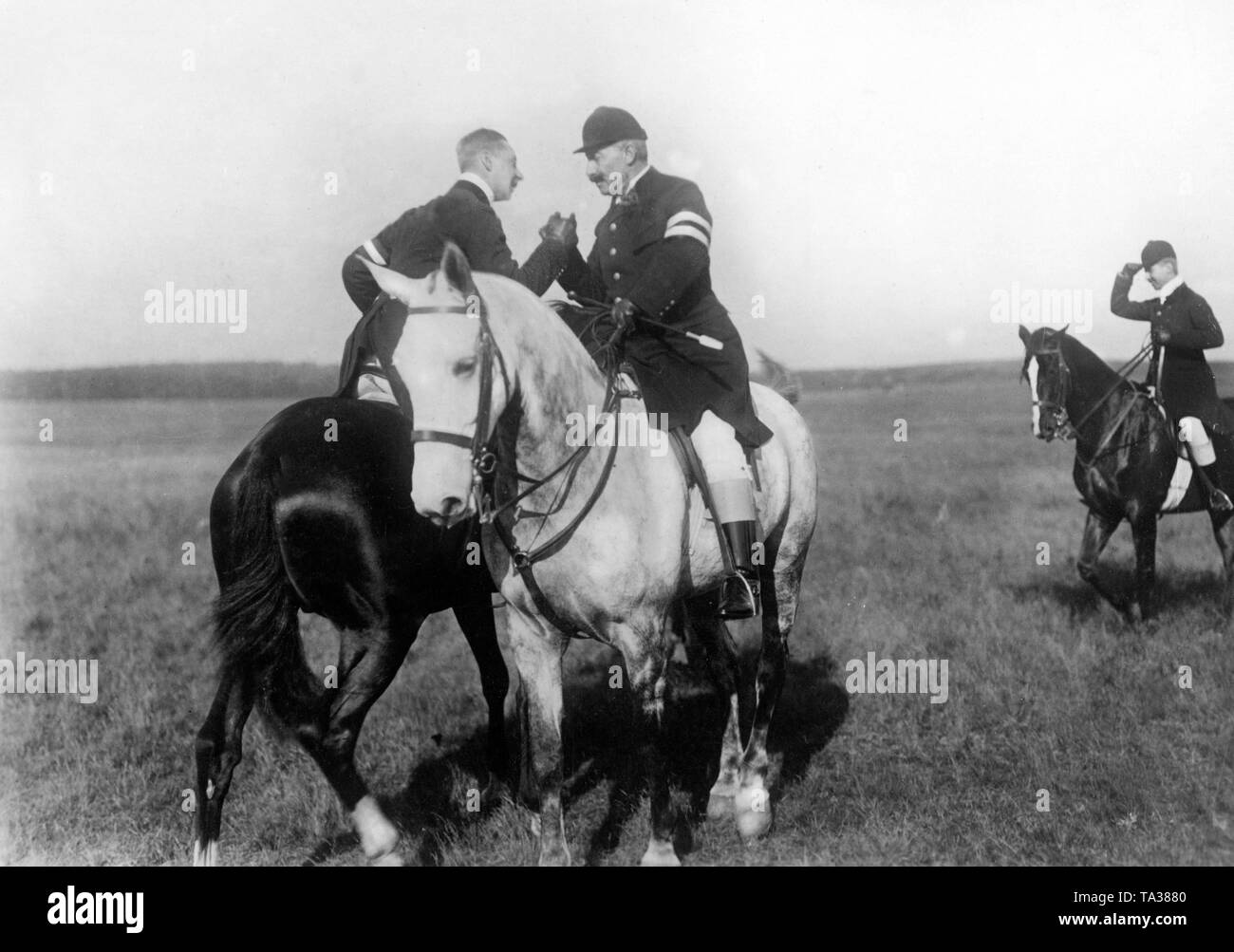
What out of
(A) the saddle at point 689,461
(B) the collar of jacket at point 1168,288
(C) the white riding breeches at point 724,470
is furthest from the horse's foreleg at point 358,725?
(B) the collar of jacket at point 1168,288

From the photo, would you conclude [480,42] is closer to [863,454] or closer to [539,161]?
[539,161]

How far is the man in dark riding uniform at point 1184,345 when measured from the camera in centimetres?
844

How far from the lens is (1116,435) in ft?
31.1

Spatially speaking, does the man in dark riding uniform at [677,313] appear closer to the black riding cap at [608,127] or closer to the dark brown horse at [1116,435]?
the black riding cap at [608,127]

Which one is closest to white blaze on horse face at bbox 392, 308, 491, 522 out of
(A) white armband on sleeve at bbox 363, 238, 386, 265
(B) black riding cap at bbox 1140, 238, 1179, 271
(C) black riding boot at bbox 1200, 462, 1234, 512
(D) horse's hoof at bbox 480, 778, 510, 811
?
(A) white armband on sleeve at bbox 363, 238, 386, 265

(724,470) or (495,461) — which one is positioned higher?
A: (495,461)

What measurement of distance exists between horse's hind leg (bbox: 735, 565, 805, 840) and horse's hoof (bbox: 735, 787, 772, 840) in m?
0.07

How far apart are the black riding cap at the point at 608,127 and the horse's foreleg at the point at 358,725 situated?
255 centimetres

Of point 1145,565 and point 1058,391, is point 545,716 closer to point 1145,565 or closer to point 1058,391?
point 1058,391

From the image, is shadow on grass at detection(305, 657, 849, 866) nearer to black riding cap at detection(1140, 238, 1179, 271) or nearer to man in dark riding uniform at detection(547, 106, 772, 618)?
man in dark riding uniform at detection(547, 106, 772, 618)

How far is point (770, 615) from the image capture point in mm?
6586

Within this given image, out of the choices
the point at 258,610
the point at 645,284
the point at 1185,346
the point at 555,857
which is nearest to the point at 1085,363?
the point at 1185,346

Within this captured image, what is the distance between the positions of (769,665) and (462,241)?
3.06m

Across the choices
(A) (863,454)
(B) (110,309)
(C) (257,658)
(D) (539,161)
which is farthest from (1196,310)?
(A) (863,454)
